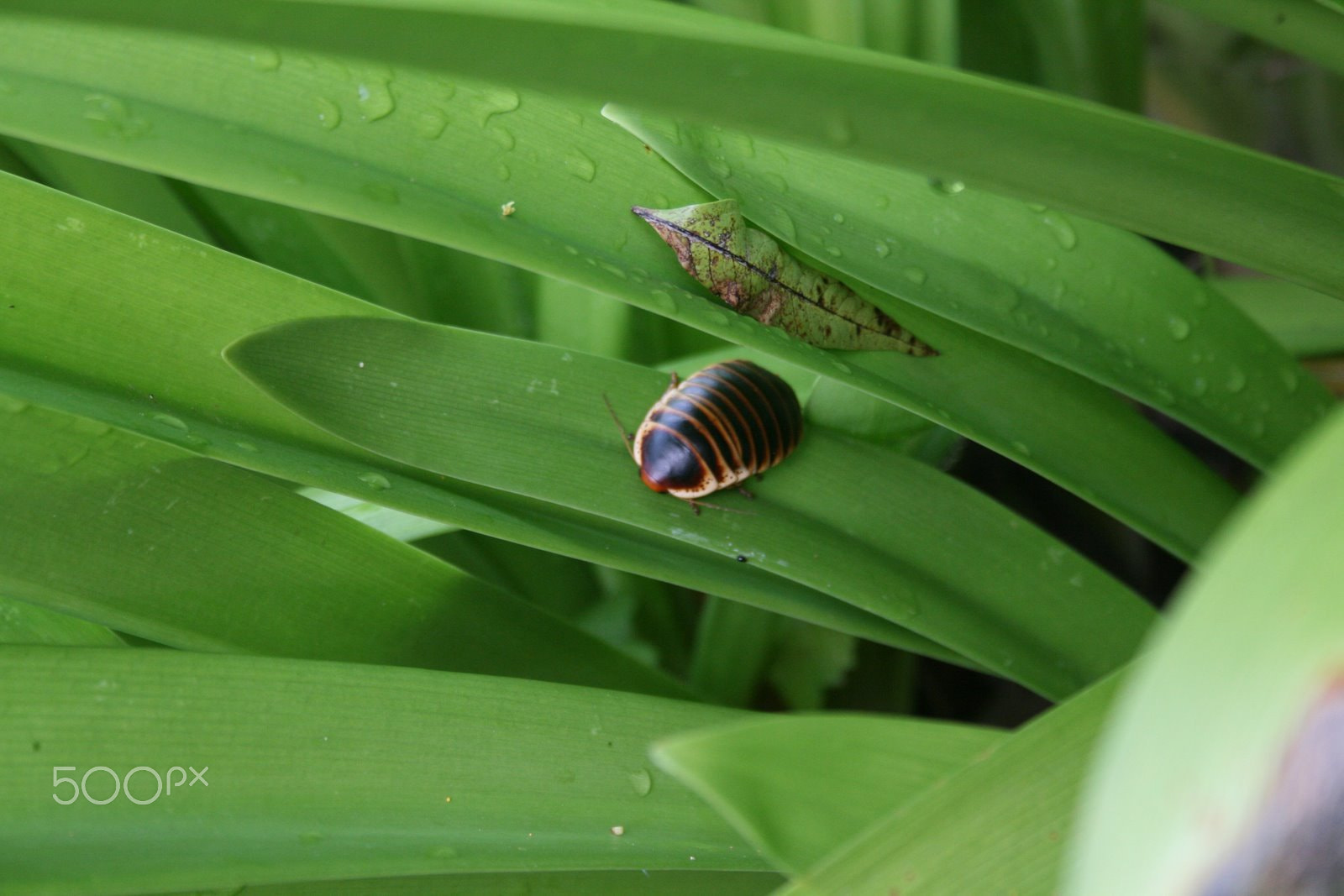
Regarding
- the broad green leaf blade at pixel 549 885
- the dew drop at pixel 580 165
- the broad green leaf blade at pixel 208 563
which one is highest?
the dew drop at pixel 580 165

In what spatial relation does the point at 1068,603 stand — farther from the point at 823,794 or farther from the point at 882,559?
the point at 823,794

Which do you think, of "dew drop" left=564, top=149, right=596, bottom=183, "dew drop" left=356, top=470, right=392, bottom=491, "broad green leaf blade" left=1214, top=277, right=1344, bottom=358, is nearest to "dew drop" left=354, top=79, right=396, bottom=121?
"dew drop" left=564, top=149, right=596, bottom=183

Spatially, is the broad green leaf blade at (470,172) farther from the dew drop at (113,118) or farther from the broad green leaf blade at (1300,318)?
the broad green leaf blade at (1300,318)

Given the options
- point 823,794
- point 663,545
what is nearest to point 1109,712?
point 823,794

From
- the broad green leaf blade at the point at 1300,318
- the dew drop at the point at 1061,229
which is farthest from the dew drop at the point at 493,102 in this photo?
the broad green leaf blade at the point at 1300,318

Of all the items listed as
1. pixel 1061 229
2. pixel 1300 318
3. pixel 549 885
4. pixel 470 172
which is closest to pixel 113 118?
pixel 470 172

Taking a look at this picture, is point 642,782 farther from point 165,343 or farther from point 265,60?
point 265,60
